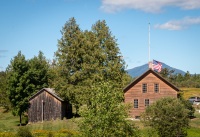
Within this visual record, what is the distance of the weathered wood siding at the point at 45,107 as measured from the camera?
59.7m

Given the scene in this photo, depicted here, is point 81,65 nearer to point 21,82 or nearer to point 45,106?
point 45,106

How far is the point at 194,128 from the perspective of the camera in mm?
47625

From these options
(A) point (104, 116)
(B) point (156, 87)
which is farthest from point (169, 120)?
(B) point (156, 87)

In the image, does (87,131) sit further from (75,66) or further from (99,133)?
(75,66)

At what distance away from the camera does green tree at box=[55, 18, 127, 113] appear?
57812mm

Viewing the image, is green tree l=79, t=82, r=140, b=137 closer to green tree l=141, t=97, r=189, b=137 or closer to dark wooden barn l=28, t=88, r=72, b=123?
green tree l=141, t=97, r=189, b=137

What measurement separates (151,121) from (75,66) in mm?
25752

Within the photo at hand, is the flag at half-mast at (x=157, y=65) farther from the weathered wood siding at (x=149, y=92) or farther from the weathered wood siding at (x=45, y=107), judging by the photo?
the weathered wood siding at (x=45, y=107)

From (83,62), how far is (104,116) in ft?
124

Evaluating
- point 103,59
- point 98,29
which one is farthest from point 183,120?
point 98,29

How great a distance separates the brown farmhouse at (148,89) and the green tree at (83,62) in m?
2.31

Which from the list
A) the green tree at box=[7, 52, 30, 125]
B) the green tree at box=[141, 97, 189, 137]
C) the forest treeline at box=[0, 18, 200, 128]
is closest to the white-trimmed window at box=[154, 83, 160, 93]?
the forest treeline at box=[0, 18, 200, 128]

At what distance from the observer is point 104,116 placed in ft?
73.0

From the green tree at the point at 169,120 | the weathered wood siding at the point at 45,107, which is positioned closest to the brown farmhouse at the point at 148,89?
the weathered wood siding at the point at 45,107
